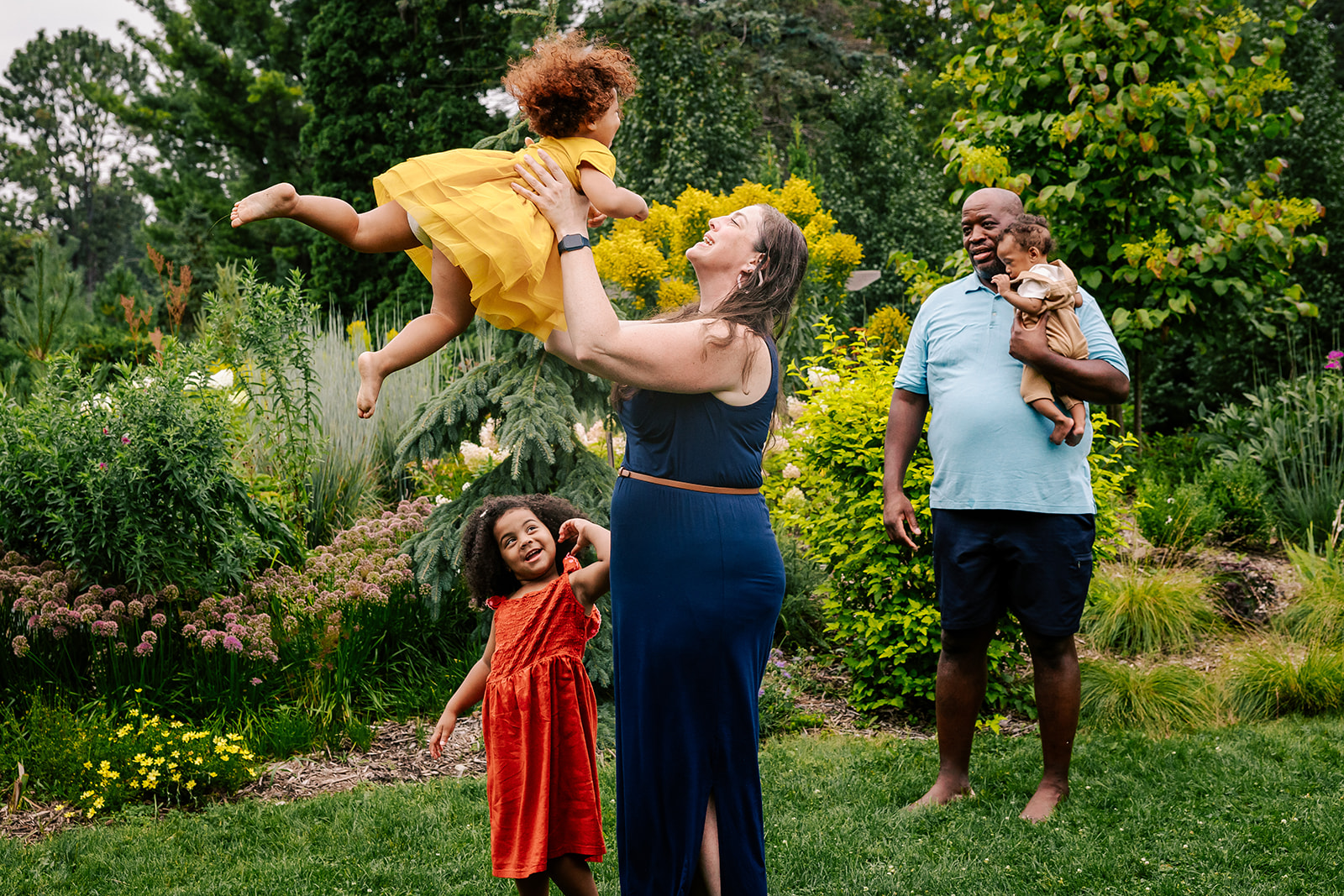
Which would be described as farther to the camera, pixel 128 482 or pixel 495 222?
pixel 128 482

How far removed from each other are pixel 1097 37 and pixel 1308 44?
5137 millimetres

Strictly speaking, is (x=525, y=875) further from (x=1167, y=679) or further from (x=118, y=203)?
(x=118, y=203)

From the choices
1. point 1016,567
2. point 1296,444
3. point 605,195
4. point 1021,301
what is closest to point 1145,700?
point 1016,567

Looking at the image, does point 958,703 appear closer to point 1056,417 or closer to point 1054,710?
point 1054,710

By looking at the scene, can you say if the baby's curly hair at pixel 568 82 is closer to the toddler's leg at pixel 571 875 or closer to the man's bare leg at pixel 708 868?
the man's bare leg at pixel 708 868

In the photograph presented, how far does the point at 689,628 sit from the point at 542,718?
23.6 inches

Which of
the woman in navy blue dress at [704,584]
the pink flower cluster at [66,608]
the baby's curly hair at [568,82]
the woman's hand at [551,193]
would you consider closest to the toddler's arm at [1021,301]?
the woman in navy blue dress at [704,584]

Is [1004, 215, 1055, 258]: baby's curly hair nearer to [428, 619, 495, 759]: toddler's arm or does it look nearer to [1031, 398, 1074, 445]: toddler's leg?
Answer: [1031, 398, 1074, 445]: toddler's leg

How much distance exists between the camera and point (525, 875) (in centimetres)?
233

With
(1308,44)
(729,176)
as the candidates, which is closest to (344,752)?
(729,176)

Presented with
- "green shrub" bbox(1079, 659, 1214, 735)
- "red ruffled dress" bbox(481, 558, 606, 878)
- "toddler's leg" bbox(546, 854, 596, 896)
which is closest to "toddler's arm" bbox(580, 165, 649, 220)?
"red ruffled dress" bbox(481, 558, 606, 878)

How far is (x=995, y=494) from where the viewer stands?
312cm

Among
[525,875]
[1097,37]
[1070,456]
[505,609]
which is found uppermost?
[1097,37]

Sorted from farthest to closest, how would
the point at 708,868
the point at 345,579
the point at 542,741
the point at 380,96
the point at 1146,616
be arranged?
1. the point at 380,96
2. the point at 1146,616
3. the point at 345,579
4. the point at 542,741
5. the point at 708,868
